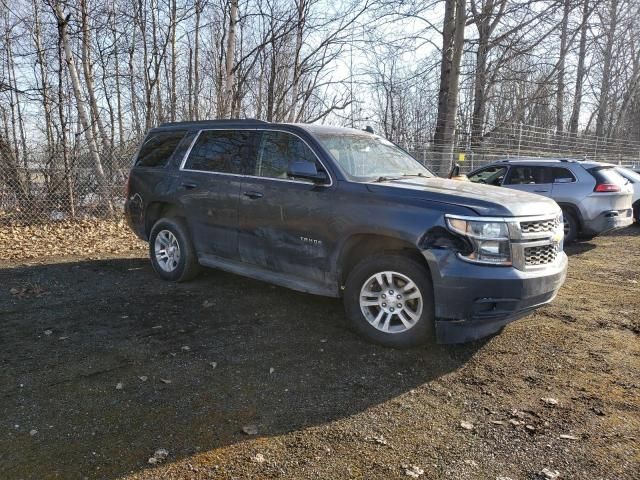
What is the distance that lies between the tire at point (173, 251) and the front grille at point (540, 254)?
3.72 metres

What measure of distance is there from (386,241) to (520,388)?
60.7 inches

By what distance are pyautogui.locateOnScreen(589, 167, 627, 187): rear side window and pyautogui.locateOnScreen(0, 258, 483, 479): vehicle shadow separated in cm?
610

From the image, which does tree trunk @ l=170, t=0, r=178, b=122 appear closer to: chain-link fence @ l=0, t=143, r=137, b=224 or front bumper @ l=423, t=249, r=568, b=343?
chain-link fence @ l=0, t=143, r=137, b=224

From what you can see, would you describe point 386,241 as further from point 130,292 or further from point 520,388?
point 130,292

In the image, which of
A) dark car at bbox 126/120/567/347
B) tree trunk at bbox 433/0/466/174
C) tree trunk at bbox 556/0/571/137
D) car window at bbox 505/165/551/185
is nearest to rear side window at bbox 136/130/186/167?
dark car at bbox 126/120/567/347

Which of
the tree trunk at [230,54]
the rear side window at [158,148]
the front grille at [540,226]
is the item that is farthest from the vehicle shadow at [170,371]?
the tree trunk at [230,54]

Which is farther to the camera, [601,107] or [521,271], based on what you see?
[601,107]

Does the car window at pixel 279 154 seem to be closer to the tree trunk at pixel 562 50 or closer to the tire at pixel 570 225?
the tire at pixel 570 225

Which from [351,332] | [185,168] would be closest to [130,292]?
[185,168]

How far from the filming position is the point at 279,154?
4969 mm

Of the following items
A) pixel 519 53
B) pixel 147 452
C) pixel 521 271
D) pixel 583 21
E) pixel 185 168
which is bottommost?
pixel 147 452

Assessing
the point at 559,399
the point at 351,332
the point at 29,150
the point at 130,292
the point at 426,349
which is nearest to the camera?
the point at 559,399

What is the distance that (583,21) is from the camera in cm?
1557

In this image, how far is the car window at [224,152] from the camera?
523 cm
